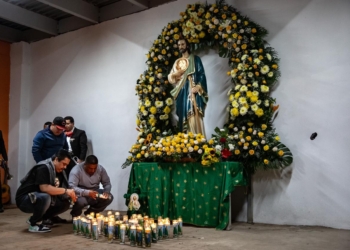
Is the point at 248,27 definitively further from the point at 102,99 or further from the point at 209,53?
the point at 102,99

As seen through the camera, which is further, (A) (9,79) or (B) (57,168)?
(A) (9,79)

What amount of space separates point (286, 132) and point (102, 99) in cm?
334

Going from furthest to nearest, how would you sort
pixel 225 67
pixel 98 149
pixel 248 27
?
pixel 98 149
pixel 225 67
pixel 248 27

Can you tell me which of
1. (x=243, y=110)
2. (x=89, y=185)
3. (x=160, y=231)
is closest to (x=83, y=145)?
(x=89, y=185)

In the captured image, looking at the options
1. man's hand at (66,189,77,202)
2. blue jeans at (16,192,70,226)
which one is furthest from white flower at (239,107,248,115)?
blue jeans at (16,192,70,226)

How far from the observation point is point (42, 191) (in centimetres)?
419

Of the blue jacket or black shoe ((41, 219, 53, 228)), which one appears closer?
black shoe ((41, 219, 53, 228))

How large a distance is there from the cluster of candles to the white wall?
5.58 ft

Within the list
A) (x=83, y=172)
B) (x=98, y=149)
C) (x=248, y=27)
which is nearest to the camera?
(x=83, y=172)

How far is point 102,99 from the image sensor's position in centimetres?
697

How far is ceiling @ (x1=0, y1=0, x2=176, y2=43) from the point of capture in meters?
6.72

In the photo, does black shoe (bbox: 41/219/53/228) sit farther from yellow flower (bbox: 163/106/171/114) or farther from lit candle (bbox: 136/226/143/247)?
yellow flower (bbox: 163/106/171/114)

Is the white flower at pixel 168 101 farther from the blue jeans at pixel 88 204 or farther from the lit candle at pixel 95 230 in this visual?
the lit candle at pixel 95 230

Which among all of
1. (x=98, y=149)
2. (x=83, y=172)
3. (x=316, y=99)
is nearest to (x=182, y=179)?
(x=83, y=172)
